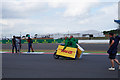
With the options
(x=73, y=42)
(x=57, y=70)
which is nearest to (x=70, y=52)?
(x=73, y=42)

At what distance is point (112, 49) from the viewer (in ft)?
25.9

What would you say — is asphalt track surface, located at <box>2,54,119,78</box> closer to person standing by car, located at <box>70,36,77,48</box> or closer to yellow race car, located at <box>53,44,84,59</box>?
yellow race car, located at <box>53,44,84,59</box>

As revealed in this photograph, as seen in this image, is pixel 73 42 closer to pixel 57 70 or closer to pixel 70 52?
pixel 70 52

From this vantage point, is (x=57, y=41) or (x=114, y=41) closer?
(x=114, y=41)

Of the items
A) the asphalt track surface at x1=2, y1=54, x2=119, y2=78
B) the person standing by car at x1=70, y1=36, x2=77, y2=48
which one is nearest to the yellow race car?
the person standing by car at x1=70, y1=36, x2=77, y2=48

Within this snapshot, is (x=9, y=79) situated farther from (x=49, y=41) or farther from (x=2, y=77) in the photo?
(x=49, y=41)

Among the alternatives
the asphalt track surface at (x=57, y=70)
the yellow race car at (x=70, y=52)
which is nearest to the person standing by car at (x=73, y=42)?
the yellow race car at (x=70, y=52)

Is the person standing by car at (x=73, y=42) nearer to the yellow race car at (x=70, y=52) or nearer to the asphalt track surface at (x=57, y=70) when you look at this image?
the yellow race car at (x=70, y=52)

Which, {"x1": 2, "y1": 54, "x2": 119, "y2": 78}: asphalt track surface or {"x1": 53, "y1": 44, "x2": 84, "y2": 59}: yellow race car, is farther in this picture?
{"x1": 53, "y1": 44, "x2": 84, "y2": 59}: yellow race car

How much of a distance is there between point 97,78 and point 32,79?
87.9 inches

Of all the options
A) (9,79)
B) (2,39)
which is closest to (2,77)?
(9,79)

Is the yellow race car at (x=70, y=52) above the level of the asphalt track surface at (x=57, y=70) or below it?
above

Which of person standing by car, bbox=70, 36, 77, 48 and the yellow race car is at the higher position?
person standing by car, bbox=70, 36, 77, 48

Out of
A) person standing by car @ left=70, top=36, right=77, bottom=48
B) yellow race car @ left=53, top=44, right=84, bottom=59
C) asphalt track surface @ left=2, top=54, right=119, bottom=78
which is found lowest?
asphalt track surface @ left=2, top=54, right=119, bottom=78
